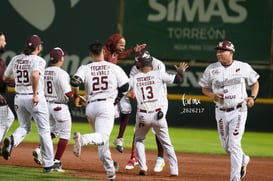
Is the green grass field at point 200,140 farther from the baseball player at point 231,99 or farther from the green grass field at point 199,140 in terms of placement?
the baseball player at point 231,99

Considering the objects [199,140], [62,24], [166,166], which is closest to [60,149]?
[166,166]

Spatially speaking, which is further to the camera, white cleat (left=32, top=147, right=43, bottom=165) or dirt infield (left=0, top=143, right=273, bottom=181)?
white cleat (left=32, top=147, right=43, bottom=165)

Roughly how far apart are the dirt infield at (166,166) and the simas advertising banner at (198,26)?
5.97 m

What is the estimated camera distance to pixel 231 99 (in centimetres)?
1135

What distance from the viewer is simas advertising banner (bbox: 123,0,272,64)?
2197 cm

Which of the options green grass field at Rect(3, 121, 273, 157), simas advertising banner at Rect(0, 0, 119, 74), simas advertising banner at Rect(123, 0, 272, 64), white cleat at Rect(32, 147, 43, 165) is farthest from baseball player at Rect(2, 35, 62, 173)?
simas advertising banner at Rect(0, 0, 119, 74)

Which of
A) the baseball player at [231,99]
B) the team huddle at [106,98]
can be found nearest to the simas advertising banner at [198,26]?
the team huddle at [106,98]

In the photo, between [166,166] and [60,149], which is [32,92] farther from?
[166,166]

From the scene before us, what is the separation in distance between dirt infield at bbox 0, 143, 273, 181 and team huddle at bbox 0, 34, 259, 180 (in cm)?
35

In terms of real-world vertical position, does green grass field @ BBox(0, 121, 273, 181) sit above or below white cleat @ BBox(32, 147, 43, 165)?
below

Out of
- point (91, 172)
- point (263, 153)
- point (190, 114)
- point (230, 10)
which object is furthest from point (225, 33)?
point (91, 172)

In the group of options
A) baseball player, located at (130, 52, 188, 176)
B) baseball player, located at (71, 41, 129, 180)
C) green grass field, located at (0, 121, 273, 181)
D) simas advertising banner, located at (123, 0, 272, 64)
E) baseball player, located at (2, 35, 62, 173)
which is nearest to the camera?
baseball player, located at (71, 41, 129, 180)

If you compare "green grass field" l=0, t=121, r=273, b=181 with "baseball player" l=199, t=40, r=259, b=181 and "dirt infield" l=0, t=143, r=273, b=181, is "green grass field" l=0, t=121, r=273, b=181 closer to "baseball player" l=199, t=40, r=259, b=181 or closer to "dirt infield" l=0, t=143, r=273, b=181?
"dirt infield" l=0, t=143, r=273, b=181

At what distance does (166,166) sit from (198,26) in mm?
8531
